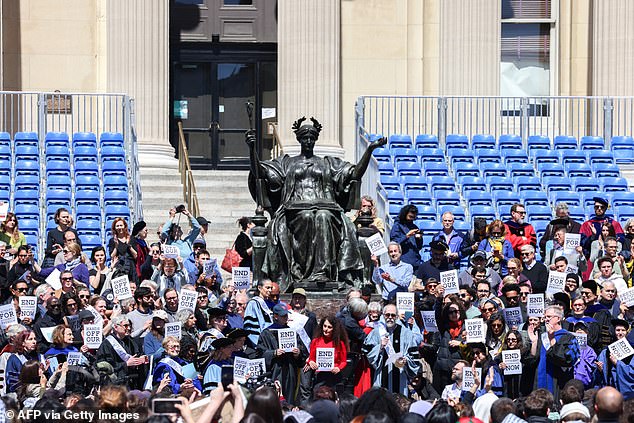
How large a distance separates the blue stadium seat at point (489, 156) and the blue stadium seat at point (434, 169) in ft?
2.45

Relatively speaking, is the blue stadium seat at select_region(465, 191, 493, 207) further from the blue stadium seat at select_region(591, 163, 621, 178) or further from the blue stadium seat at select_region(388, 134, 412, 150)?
the blue stadium seat at select_region(591, 163, 621, 178)

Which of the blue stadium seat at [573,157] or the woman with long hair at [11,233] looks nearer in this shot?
the woman with long hair at [11,233]

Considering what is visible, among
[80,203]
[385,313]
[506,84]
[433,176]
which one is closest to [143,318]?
[385,313]

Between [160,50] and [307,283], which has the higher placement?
[160,50]

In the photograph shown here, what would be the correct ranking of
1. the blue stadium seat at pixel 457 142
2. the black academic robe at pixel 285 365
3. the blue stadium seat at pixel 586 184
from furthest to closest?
1. the blue stadium seat at pixel 457 142
2. the blue stadium seat at pixel 586 184
3. the black academic robe at pixel 285 365

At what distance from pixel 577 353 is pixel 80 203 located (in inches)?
408

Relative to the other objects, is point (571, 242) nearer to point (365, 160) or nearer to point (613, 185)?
point (365, 160)

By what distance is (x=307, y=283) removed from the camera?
21.6 metres

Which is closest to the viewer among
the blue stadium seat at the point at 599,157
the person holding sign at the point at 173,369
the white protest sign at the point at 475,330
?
the person holding sign at the point at 173,369

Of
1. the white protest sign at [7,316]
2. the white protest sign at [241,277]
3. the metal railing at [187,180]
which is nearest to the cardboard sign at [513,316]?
the white protest sign at [241,277]

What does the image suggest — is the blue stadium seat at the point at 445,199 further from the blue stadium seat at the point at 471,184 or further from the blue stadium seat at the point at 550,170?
the blue stadium seat at the point at 550,170

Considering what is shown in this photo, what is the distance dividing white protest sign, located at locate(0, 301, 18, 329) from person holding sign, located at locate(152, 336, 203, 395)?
2.36 m

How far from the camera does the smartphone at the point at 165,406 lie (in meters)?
12.6

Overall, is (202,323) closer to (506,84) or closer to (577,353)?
(577,353)
